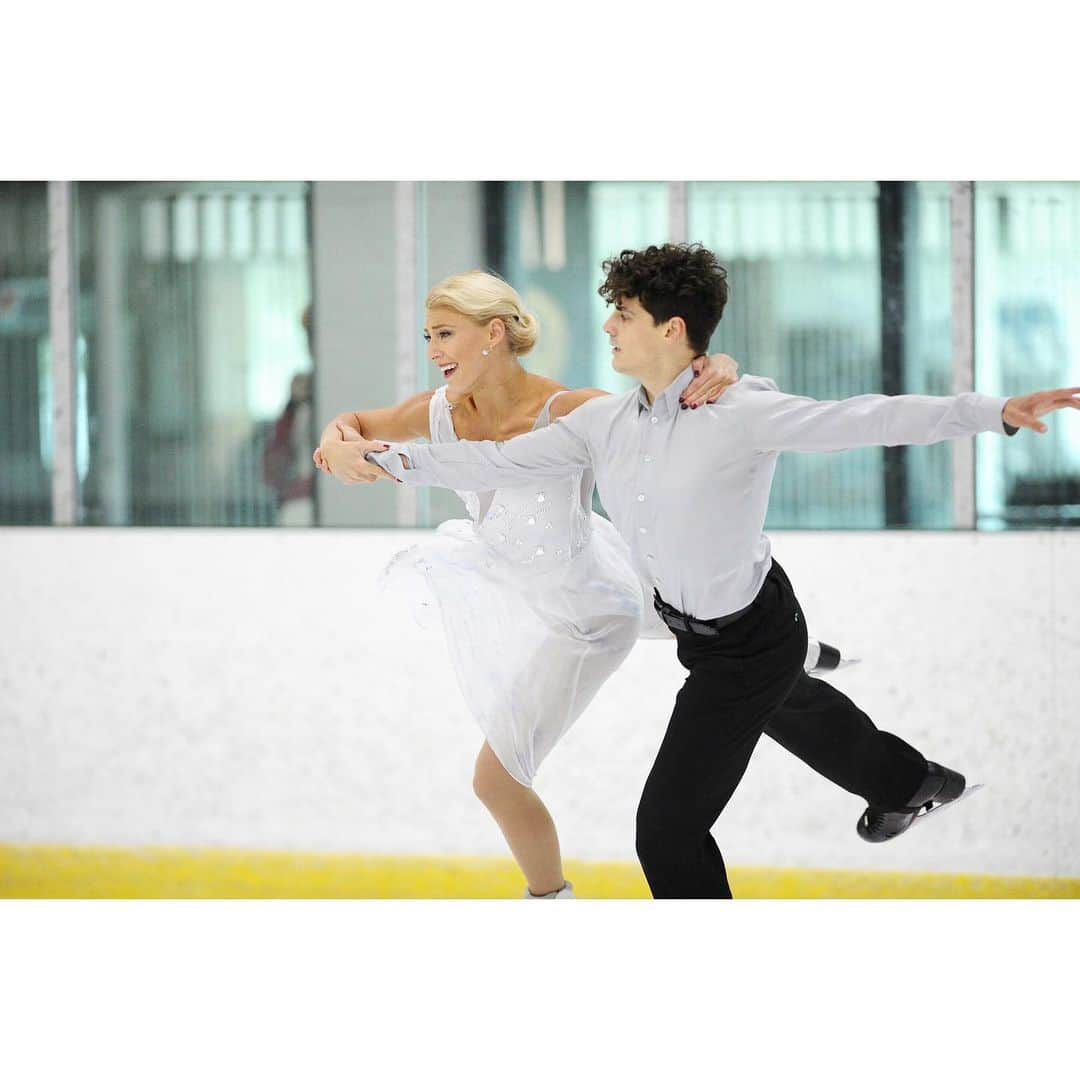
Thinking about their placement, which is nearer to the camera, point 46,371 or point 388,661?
point 388,661

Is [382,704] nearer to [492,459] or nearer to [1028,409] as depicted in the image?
[492,459]

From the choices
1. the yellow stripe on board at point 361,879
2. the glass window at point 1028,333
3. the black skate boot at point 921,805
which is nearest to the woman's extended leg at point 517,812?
the black skate boot at point 921,805

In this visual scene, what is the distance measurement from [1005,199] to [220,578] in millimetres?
2728

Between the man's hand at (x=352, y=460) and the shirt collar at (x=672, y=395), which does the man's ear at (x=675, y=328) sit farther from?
the man's hand at (x=352, y=460)

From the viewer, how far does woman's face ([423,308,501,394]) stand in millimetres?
3398

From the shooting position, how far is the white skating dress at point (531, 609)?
3.41m

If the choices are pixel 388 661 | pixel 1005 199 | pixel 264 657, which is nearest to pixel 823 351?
pixel 1005 199

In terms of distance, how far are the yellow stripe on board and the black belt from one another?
1648mm

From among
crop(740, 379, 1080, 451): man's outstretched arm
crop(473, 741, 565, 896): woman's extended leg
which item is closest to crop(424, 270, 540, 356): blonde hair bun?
crop(740, 379, 1080, 451): man's outstretched arm

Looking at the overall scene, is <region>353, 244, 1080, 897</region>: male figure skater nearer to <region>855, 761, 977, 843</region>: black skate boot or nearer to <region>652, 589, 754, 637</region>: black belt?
<region>652, 589, 754, 637</region>: black belt

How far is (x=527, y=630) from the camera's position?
3461 mm

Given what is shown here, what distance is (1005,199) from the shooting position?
15.1 feet
